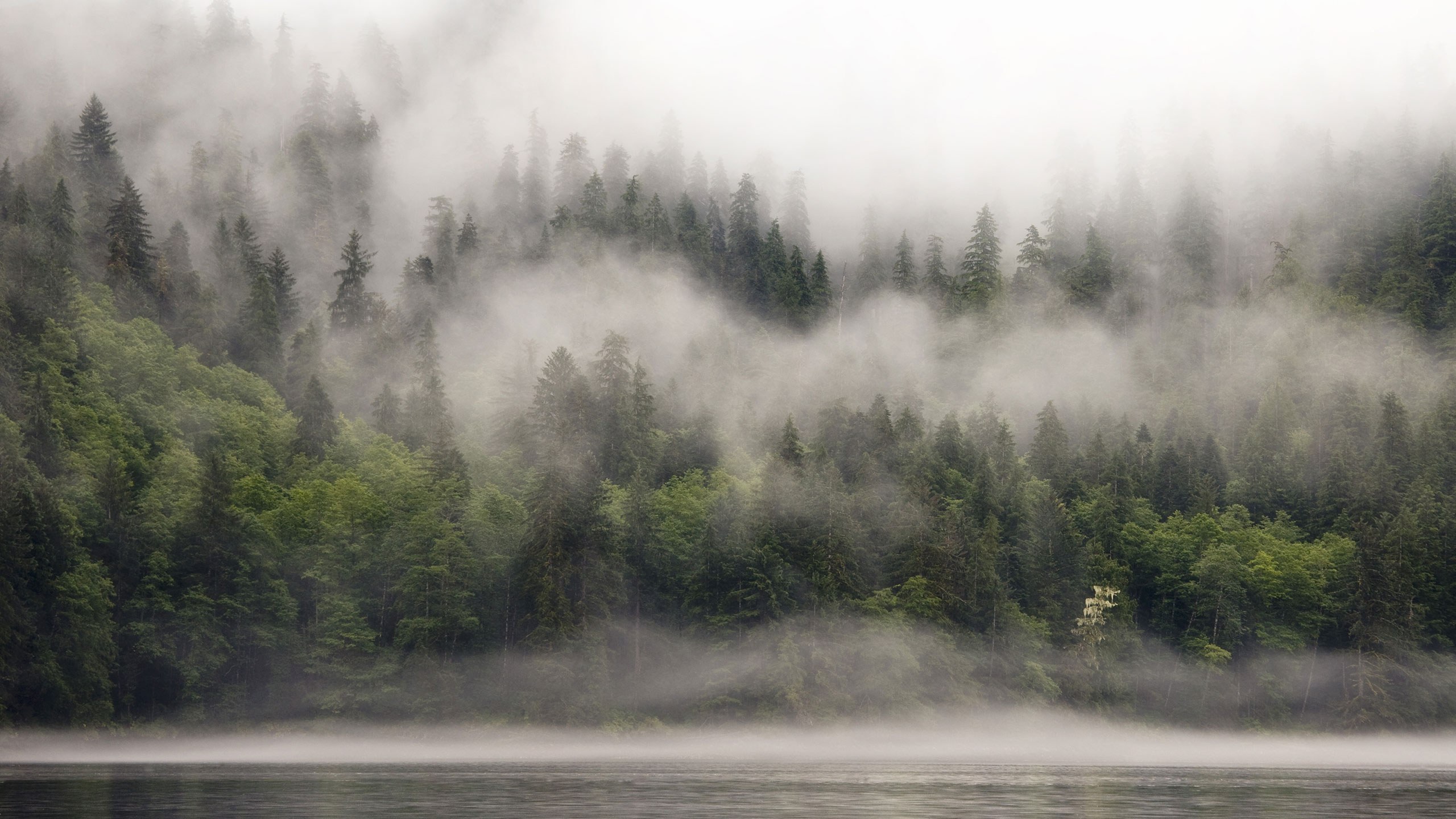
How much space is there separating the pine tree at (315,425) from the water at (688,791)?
60.1 m

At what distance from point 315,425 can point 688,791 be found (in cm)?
9601

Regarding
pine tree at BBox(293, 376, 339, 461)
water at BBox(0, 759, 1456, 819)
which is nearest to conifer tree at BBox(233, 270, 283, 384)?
pine tree at BBox(293, 376, 339, 461)

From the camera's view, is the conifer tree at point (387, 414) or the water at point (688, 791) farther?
the conifer tree at point (387, 414)

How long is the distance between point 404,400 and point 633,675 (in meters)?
67.9

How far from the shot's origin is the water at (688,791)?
167ft

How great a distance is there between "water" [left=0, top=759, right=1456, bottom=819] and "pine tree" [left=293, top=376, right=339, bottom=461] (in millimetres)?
60074

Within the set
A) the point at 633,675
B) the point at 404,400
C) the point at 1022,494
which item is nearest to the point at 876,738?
the point at 633,675

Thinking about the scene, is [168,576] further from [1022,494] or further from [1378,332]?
[1378,332]

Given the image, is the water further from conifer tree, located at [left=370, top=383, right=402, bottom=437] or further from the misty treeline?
conifer tree, located at [left=370, top=383, right=402, bottom=437]

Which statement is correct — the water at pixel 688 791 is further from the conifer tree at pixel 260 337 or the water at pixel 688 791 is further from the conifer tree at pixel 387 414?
the conifer tree at pixel 260 337

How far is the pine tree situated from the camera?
14225 cm

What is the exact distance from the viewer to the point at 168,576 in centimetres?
10731

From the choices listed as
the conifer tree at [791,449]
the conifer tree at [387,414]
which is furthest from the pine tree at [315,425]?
the conifer tree at [791,449]

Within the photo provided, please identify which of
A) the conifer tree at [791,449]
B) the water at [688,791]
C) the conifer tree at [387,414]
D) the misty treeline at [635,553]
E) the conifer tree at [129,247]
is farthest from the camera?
the conifer tree at [129,247]
